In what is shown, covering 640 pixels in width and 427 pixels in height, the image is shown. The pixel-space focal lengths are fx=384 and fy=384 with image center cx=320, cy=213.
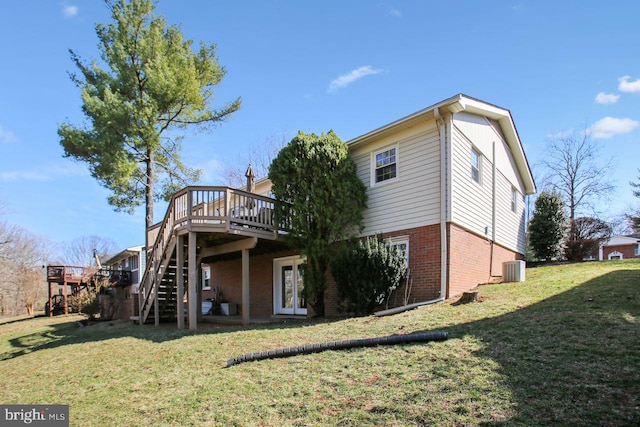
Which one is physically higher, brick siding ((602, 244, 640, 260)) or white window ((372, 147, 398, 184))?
white window ((372, 147, 398, 184))

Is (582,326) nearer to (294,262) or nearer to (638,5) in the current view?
(638,5)

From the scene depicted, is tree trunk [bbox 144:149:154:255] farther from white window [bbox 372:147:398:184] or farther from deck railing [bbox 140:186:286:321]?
Result: white window [bbox 372:147:398:184]

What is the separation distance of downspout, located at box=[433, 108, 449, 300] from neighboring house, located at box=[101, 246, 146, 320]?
14247mm

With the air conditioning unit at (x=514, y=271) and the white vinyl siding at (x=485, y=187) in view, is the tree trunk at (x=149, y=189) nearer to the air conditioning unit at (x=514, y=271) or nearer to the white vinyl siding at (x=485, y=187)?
the white vinyl siding at (x=485, y=187)

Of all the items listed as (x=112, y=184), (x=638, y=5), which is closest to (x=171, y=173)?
(x=112, y=184)

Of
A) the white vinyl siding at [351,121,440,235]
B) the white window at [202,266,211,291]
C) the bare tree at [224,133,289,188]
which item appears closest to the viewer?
the white vinyl siding at [351,121,440,235]

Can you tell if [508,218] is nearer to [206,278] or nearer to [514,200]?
[514,200]

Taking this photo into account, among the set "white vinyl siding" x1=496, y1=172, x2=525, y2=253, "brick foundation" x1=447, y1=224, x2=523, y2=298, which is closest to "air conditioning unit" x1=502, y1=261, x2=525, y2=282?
"brick foundation" x1=447, y1=224, x2=523, y2=298

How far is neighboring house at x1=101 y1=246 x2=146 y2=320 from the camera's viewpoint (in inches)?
698

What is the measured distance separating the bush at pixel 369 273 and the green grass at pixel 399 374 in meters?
0.71

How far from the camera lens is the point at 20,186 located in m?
27.2

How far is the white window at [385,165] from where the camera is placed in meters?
10.8

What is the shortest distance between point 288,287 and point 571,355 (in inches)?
392

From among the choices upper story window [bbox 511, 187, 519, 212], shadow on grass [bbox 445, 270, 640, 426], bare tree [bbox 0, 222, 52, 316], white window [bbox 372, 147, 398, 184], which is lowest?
bare tree [bbox 0, 222, 52, 316]
